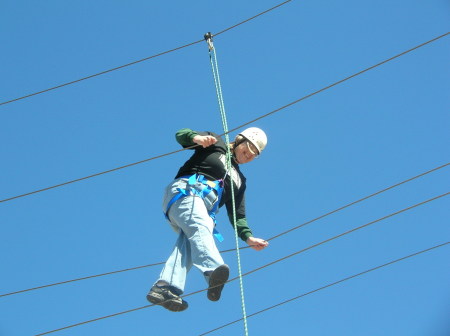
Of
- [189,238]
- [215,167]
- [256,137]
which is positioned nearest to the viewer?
[189,238]

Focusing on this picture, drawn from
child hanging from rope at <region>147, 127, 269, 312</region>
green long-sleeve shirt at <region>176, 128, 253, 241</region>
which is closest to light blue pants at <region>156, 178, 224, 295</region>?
Answer: child hanging from rope at <region>147, 127, 269, 312</region>

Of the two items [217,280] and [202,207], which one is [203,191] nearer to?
[202,207]

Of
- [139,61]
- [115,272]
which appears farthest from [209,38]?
[115,272]

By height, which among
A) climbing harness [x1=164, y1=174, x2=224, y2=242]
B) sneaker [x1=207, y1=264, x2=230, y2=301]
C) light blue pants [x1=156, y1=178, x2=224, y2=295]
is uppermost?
climbing harness [x1=164, y1=174, x2=224, y2=242]

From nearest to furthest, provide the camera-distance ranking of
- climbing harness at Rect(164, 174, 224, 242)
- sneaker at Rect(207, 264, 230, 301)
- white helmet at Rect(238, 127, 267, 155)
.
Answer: sneaker at Rect(207, 264, 230, 301) < climbing harness at Rect(164, 174, 224, 242) < white helmet at Rect(238, 127, 267, 155)

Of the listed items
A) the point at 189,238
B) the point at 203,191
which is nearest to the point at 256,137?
the point at 203,191

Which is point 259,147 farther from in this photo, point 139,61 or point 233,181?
point 139,61

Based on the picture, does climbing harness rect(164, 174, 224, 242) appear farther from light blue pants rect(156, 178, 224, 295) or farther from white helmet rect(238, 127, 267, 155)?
white helmet rect(238, 127, 267, 155)

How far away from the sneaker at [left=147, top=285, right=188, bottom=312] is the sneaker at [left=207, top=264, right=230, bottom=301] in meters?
0.18

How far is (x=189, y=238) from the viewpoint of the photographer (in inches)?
173

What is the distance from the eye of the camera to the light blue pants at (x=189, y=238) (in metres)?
4.28

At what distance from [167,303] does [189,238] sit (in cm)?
39

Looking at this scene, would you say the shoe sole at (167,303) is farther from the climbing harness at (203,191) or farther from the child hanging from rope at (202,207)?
the climbing harness at (203,191)

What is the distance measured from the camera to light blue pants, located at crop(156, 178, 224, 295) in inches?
Answer: 169
